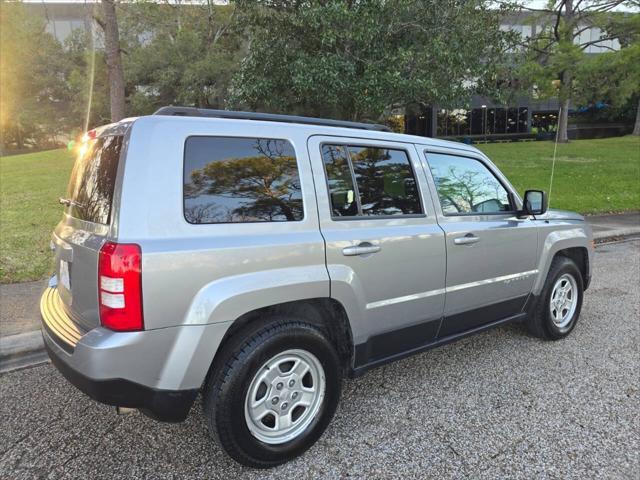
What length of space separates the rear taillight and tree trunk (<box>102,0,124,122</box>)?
7.47 meters

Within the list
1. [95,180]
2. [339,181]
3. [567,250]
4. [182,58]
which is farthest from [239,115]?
[182,58]

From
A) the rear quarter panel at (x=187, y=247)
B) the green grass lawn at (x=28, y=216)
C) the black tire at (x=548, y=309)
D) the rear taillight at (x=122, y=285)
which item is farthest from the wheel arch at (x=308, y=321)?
the green grass lawn at (x=28, y=216)

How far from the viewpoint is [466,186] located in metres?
3.74

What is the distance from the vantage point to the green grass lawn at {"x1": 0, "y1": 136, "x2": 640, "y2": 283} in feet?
23.6

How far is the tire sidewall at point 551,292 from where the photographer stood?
4.25 metres

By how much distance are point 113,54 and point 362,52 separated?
4679mm

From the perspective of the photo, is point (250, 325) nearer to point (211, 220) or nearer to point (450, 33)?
point (211, 220)

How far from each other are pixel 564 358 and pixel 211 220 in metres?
3.19

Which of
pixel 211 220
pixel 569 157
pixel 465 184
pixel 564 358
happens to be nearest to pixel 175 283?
pixel 211 220

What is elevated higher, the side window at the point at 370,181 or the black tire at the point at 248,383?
the side window at the point at 370,181

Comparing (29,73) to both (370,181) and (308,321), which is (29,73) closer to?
(370,181)

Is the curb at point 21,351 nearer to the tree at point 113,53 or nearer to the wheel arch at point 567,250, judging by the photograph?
the wheel arch at point 567,250

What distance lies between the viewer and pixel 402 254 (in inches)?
122

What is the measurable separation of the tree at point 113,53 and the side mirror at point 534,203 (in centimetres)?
749
